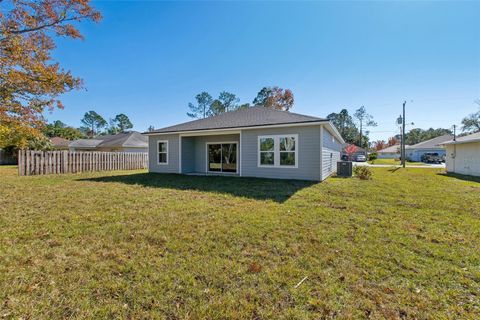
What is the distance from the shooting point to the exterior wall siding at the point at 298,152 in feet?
32.6

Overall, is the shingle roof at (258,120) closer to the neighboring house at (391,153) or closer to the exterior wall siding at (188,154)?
the exterior wall siding at (188,154)

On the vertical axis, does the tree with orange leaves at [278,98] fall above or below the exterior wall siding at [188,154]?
above

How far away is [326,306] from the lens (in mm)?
2146

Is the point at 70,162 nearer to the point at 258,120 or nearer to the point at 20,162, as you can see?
the point at 20,162

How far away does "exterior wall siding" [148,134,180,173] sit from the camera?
1389 centimetres

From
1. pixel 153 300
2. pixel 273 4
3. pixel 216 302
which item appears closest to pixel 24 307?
pixel 153 300

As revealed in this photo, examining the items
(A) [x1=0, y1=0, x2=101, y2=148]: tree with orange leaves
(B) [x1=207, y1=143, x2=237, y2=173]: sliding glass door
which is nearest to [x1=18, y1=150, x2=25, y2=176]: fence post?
(A) [x1=0, y1=0, x2=101, y2=148]: tree with orange leaves

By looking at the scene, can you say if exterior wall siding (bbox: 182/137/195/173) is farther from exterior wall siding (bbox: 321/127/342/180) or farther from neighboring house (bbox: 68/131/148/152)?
neighboring house (bbox: 68/131/148/152)

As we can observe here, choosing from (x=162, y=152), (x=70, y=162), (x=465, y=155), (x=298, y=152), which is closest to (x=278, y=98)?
(x=465, y=155)

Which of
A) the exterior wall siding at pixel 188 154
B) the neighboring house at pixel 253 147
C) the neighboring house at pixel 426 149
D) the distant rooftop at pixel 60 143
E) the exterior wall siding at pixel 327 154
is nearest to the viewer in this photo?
the neighboring house at pixel 253 147

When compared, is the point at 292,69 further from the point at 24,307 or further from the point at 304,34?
the point at 24,307

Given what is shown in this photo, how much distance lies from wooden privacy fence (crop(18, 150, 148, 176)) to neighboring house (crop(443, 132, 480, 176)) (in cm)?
2436

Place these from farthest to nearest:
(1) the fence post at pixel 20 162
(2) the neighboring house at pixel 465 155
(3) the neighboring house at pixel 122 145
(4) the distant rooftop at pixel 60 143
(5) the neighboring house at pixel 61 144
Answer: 1. (4) the distant rooftop at pixel 60 143
2. (5) the neighboring house at pixel 61 144
3. (3) the neighboring house at pixel 122 145
4. (2) the neighboring house at pixel 465 155
5. (1) the fence post at pixel 20 162

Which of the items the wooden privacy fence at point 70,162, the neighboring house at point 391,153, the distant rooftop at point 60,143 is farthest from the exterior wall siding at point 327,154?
the neighboring house at point 391,153
